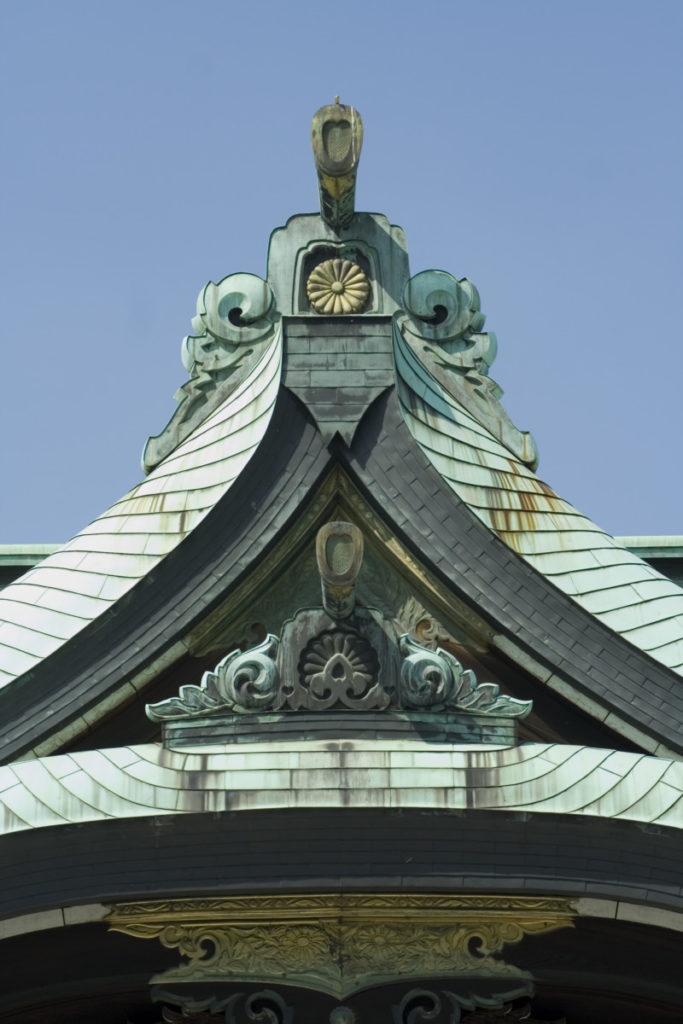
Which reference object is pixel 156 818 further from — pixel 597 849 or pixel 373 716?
pixel 597 849

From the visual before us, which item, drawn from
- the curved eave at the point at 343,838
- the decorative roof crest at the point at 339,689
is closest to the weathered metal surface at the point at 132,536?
the decorative roof crest at the point at 339,689

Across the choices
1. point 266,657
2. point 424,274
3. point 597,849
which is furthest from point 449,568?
point 424,274

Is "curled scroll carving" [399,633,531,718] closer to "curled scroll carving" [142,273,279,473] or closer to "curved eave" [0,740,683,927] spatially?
"curved eave" [0,740,683,927]

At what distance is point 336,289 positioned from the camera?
8070 millimetres

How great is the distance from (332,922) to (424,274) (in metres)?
3.33

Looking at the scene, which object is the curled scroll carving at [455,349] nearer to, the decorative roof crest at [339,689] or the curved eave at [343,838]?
the decorative roof crest at [339,689]

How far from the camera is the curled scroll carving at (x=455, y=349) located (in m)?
8.82

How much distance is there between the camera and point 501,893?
6.58 meters

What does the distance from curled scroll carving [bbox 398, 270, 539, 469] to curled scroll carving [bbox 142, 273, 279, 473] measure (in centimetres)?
68

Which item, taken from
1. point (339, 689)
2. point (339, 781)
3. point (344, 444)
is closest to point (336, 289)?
point (344, 444)

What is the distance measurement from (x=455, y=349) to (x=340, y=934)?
316 centimetres

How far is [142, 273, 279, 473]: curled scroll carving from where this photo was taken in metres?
8.90

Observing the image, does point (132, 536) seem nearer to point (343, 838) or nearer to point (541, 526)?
point (541, 526)

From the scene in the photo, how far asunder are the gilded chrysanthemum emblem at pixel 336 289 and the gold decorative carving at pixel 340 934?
8.52 feet
